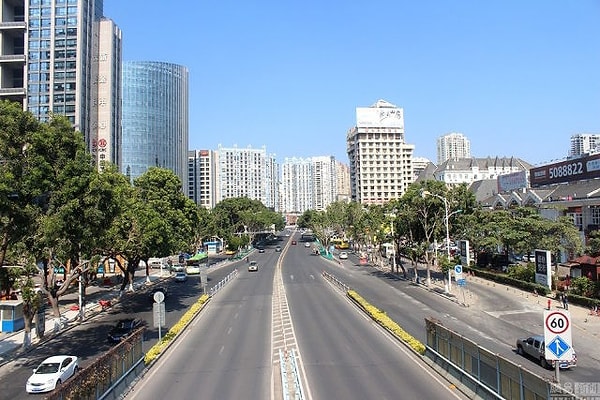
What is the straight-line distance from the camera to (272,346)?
29109 millimetres

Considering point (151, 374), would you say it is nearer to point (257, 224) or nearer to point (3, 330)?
point (3, 330)

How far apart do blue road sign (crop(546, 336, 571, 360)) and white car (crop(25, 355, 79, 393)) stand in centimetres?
1956

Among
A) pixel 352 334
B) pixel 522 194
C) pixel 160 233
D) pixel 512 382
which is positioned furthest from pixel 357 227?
pixel 512 382

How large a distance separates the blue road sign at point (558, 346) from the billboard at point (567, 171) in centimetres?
6313

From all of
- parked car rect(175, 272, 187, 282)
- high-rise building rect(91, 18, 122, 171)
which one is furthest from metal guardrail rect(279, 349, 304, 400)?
high-rise building rect(91, 18, 122, 171)

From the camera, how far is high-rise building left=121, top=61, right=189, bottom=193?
6811 inches

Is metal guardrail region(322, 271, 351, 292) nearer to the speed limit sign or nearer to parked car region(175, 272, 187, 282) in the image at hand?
parked car region(175, 272, 187, 282)

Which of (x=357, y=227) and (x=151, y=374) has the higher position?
(x=357, y=227)

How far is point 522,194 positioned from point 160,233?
58.5m

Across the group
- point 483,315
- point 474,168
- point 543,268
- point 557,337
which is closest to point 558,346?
point 557,337

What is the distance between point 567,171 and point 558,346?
2718 inches

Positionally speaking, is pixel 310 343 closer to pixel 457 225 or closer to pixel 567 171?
pixel 457 225

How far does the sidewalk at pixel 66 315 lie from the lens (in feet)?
104

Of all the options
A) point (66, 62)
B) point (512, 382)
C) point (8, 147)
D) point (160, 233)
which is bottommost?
point (512, 382)
